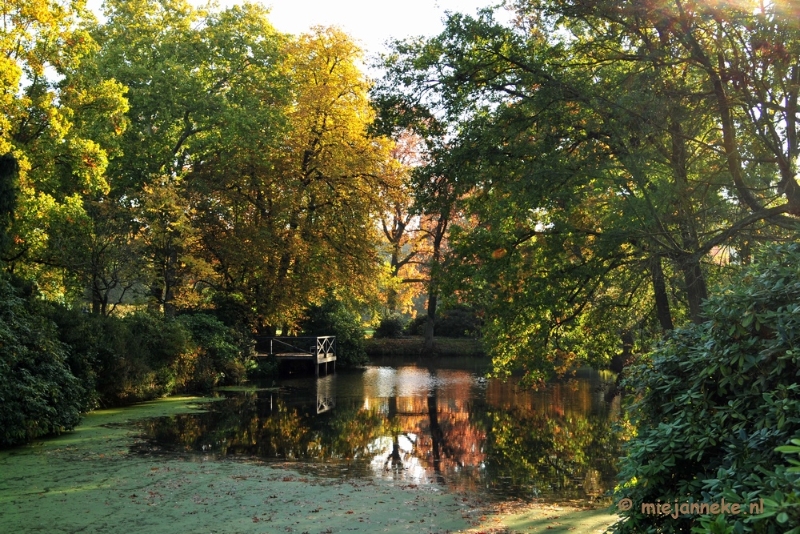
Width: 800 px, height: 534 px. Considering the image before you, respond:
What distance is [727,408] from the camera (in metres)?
3.18

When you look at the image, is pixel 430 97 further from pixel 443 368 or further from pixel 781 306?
pixel 443 368

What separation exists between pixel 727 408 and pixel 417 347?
32.0 metres

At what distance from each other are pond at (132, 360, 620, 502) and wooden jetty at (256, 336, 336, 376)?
411cm

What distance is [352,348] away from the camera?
29844 millimetres

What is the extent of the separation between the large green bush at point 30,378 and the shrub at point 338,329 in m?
17.7

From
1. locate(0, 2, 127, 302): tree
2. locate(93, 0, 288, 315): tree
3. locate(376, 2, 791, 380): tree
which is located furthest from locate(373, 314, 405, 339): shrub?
locate(376, 2, 791, 380): tree

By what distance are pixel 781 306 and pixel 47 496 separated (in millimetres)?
7337

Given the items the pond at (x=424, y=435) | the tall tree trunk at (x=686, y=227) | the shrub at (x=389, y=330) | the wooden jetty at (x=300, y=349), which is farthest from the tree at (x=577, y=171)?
the shrub at (x=389, y=330)

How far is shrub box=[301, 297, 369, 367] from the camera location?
1161 inches

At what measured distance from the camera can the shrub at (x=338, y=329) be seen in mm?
29484

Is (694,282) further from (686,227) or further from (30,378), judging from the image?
(30,378)

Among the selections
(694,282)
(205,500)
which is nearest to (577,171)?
(694,282)

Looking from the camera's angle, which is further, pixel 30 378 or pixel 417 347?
pixel 417 347

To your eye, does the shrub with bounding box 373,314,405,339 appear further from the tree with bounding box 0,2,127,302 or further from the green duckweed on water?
the green duckweed on water
